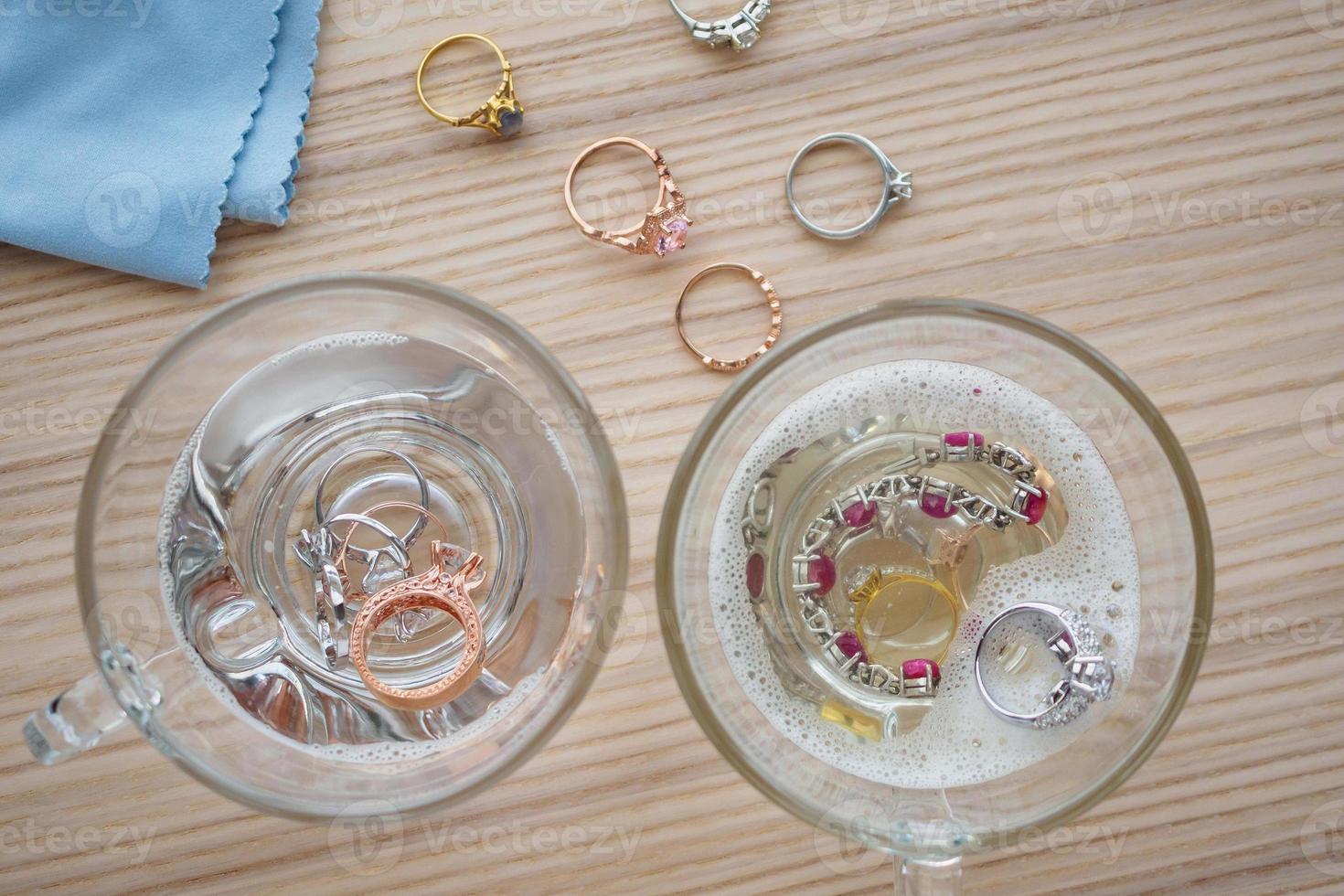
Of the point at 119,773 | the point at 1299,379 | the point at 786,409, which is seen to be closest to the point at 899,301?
the point at 786,409

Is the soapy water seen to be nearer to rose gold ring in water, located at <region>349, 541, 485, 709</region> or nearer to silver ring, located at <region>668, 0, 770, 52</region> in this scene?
rose gold ring in water, located at <region>349, 541, 485, 709</region>

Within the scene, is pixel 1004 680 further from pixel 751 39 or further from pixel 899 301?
pixel 751 39

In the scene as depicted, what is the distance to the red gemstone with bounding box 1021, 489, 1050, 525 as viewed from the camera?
0.86m

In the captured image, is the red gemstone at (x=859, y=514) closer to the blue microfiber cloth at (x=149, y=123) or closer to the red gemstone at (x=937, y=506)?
the red gemstone at (x=937, y=506)

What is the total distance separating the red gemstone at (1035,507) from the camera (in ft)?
2.83

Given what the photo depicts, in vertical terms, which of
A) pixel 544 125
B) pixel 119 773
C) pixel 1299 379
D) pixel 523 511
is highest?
pixel 544 125

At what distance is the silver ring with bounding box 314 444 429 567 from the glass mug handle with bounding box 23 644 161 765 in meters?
0.19

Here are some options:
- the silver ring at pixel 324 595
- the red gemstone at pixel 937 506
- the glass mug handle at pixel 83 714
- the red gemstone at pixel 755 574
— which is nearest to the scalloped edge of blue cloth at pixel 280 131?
the silver ring at pixel 324 595

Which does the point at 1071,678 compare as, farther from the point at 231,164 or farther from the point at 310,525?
the point at 231,164

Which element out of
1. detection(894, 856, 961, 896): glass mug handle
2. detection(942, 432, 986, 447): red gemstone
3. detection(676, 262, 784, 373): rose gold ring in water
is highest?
detection(676, 262, 784, 373): rose gold ring in water

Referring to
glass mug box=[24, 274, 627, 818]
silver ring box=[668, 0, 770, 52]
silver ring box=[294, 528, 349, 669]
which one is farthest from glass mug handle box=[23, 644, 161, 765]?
silver ring box=[668, 0, 770, 52]

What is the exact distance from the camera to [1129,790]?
940 millimetres

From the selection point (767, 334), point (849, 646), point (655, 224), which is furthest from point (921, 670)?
point (655, 224)

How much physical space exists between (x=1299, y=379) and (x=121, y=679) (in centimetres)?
97
